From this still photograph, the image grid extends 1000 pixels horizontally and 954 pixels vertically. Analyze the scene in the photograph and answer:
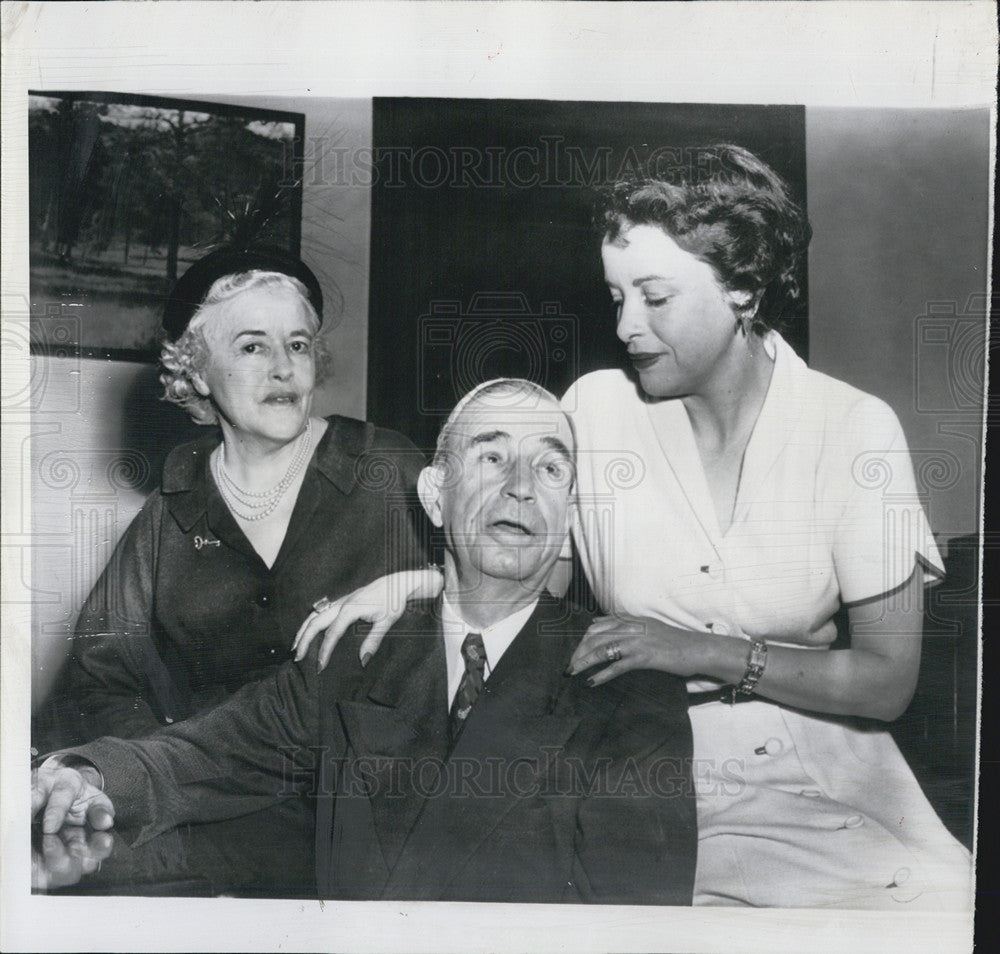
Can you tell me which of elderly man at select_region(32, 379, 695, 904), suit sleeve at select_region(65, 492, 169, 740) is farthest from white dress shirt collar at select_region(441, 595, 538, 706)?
suit sleeve at select_region(65, 492, 169, 740)

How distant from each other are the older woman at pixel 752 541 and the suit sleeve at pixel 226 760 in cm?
18

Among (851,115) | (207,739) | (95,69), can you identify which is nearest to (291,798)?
(207,739)

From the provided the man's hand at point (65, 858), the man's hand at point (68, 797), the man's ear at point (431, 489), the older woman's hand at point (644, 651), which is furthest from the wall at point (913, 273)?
the man's hand at point (65, 858)

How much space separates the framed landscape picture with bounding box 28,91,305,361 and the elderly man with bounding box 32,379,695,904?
852 millimetres

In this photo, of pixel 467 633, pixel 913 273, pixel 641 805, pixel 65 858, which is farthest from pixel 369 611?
pixel 913 273

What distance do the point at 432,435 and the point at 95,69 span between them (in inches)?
55.9

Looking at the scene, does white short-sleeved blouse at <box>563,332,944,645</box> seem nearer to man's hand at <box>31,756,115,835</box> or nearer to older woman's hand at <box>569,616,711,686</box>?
older woman's hand at <box>569,616,711,686</box>

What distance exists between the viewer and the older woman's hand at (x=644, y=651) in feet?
8.50

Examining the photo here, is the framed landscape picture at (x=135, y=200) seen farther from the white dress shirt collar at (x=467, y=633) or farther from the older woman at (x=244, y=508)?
the white dress shirt collar at (x=467, y=633)

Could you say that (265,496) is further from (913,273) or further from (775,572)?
(913,273)

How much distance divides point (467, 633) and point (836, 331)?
1.32m

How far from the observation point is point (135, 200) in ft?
8.87

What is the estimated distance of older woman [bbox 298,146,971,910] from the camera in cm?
262

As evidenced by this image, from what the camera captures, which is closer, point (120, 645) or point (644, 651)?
point (644, 651)
